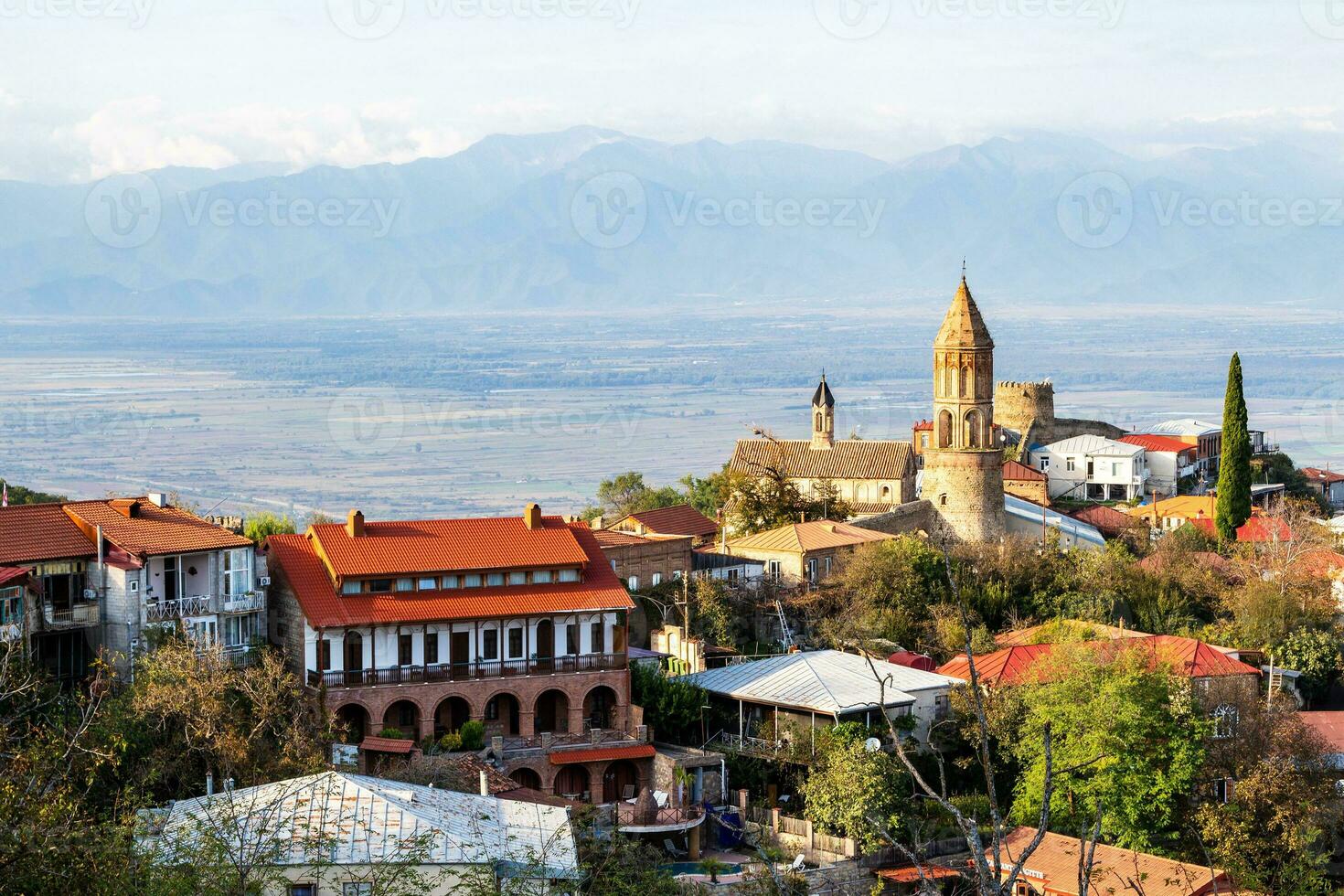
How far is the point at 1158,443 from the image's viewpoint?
94.8 metres

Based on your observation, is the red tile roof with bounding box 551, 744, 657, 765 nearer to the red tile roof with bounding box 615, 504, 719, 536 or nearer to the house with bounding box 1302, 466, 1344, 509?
the red tile roof with bounding box 615, 504, 719, 536

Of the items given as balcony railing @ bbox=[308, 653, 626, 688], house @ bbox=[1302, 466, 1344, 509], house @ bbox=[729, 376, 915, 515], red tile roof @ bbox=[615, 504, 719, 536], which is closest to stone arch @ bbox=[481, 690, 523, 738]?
balcony railing @ bbox=[308, 653, 626, 688]

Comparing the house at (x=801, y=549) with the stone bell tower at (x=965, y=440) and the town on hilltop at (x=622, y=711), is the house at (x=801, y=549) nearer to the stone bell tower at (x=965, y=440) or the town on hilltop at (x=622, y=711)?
the town on hilltop at (x=622, y=711)

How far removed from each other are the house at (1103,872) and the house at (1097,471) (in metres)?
48.9

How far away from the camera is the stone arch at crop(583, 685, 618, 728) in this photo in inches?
1810

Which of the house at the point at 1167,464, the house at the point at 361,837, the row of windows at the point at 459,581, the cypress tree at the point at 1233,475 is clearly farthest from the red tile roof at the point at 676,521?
the house at the point at 1167,464

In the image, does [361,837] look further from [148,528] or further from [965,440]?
[965,440]

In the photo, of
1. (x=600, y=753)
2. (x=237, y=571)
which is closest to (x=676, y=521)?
(x=600, y=753)

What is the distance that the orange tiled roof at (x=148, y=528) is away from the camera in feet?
143

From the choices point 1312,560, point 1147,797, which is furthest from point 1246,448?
point 1147,797

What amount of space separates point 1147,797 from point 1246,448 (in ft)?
110

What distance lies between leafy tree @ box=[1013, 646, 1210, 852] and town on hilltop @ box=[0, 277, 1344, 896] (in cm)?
9

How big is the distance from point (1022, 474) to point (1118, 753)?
40.7 meters

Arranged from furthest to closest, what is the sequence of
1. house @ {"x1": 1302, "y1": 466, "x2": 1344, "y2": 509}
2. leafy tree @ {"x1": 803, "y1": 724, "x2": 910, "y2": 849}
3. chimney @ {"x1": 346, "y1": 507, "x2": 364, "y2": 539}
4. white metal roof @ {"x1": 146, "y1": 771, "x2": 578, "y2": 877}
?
house @ {"x1": 1302, "y1": 466, "x2": 1344, "y2": 509}, chimney @ {"x1": 346, "y1": 507, "x2": 364, "y2": 539}, leafy tree @ {"x1": 803, "y1": 724, "x2": 910, "y2": 849}, white metal roof @ {"x1": 146, "y1": 771, "x2": 578, "y2": 877}
